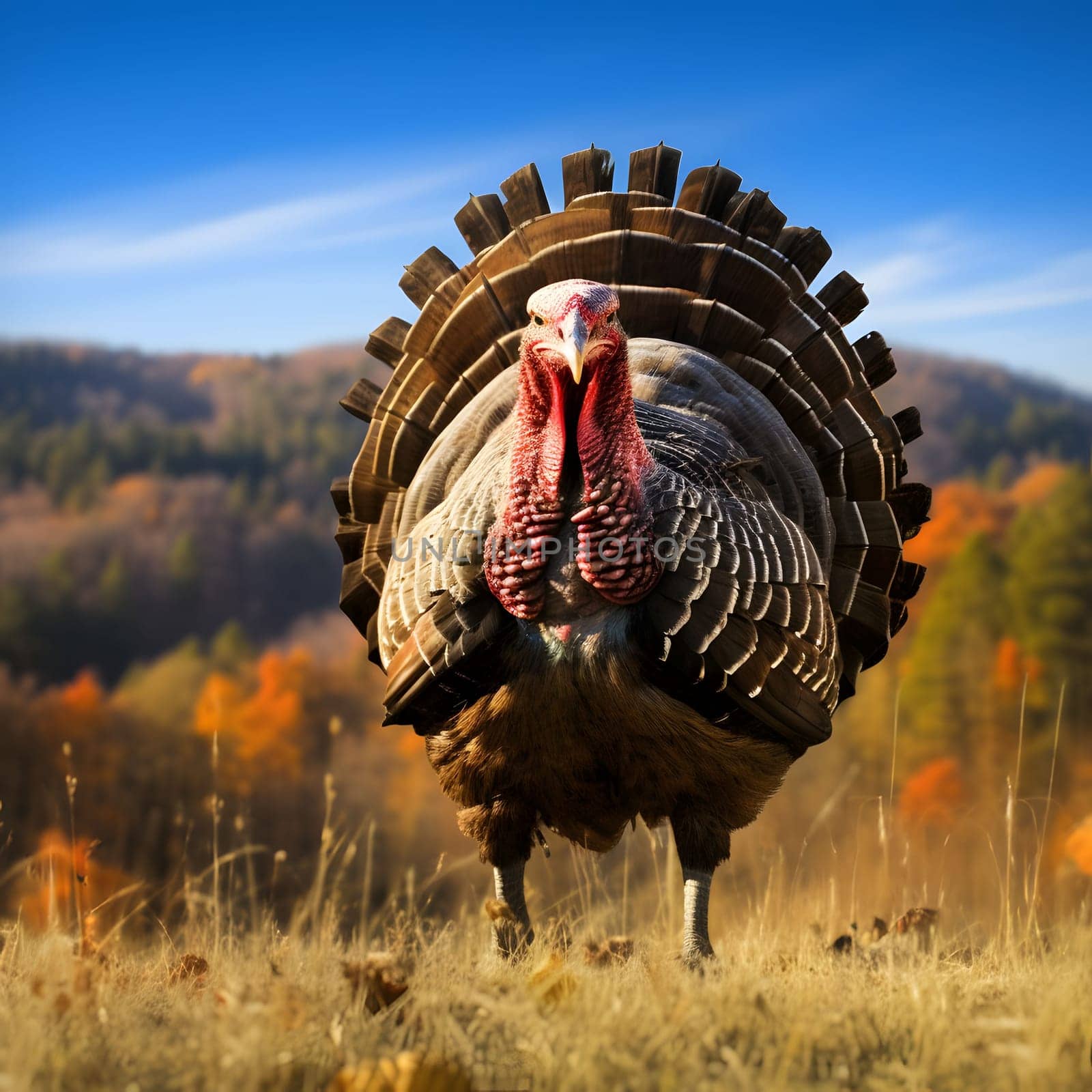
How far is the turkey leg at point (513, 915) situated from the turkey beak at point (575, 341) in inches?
89.9

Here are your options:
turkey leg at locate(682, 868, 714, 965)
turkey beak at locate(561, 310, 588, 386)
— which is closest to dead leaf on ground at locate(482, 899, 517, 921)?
turkey leg at locate(682, 868, 714, 965)

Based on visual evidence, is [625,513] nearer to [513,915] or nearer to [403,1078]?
[513,915]

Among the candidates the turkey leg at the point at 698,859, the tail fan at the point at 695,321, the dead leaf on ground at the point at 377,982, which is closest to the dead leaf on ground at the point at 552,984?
the dead leaf on ground at the point at 377,982

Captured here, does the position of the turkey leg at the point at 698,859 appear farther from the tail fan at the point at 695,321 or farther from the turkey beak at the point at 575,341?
the turkey beak at the point at 575,341

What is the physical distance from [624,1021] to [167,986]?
1.83m

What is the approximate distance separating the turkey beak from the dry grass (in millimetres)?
2127

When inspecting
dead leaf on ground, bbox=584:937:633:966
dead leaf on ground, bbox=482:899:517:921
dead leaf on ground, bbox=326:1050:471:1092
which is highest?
dead leaf on ground, bbox=326:1050:471:1092

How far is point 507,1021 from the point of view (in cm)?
322

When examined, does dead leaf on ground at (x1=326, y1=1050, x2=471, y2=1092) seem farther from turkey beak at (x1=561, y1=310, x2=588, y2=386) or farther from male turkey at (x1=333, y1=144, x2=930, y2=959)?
turkey beak at (x1=561, y1=310, x2=588, y2=386)

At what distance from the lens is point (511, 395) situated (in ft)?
18.4

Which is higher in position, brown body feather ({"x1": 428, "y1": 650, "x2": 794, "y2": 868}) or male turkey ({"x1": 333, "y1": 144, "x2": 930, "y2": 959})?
male turkey ({"x1": 333, "y1": 144, "x2": 930, "y2": 959})

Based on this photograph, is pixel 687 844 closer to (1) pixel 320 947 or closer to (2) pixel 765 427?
(1) pixel 320 947

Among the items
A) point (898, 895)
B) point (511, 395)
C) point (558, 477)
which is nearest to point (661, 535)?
point (558, 477)

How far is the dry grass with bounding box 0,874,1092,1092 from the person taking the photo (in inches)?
114
